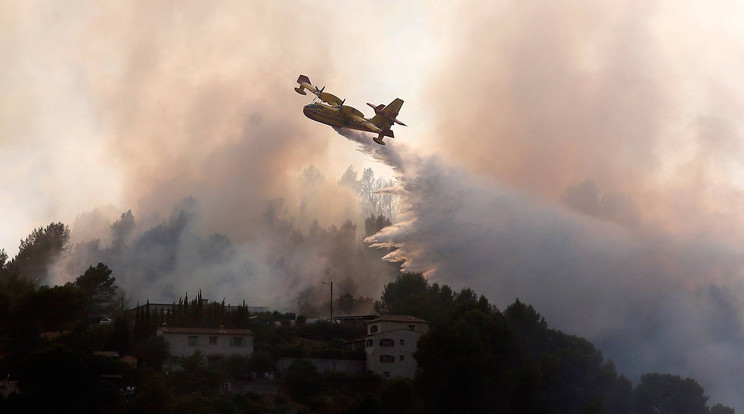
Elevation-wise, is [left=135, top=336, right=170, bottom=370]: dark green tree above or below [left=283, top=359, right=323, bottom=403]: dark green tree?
above

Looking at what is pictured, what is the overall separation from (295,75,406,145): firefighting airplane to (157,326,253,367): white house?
76.7 feet

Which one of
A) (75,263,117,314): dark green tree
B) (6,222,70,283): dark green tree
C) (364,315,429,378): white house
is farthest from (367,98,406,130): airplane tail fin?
(6,222,70,283): dark green tree

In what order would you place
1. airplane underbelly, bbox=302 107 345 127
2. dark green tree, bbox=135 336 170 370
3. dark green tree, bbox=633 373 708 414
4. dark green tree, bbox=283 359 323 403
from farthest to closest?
dark green tree, bbox=633 373 708 414 → airplane underbelly, bbox=302 107 345 127 → dark green tree, bbox=135 336 170 370 → dark green tree, bbox=283 359 323 403

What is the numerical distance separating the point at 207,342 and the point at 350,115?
27.0 m

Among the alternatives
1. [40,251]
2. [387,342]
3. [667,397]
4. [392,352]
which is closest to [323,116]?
[387,342]

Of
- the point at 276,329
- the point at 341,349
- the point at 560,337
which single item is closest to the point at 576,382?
the point at 560,337

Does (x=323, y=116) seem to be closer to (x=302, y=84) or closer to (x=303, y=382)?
(x=302, y=84)

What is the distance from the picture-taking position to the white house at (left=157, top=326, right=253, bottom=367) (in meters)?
82.4

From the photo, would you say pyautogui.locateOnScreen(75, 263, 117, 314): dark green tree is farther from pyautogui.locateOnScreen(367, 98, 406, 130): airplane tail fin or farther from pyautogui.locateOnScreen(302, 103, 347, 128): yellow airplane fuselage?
pyautogui.locateOnScreen(367, 98, 406, 130): airplane tail fin

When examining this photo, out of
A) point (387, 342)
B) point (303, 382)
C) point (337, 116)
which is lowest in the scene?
point (303, 382)

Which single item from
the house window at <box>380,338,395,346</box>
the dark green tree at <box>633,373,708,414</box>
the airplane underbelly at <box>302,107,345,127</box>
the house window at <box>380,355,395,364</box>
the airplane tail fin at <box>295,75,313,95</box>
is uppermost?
the airplane tail fin at <box>295,75,313,95</box>

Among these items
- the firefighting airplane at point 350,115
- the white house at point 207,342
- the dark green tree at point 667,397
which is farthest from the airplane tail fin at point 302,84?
the dark green tree at point 667,397

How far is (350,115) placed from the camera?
289 feet

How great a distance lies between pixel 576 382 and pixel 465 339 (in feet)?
55.7
